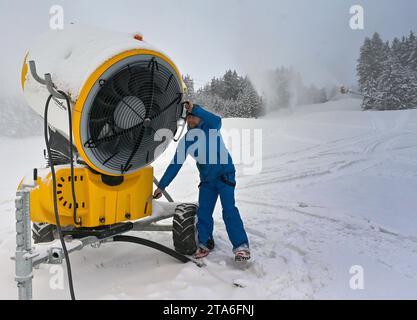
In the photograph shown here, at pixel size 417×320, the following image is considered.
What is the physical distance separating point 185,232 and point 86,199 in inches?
37.6

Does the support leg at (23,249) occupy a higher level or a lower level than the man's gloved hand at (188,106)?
lower

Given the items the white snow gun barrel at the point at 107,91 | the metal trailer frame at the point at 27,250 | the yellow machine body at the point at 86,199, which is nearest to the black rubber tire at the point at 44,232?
the metal trailer frame at the point at 27,250

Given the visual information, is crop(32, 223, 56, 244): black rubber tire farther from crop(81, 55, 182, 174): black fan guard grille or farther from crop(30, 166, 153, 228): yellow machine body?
crop(81, 55, 182, 174): black fan guard grille

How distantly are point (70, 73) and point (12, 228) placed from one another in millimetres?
2677

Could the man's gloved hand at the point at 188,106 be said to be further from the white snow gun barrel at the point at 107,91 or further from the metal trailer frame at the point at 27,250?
the metal trailer frame at the point at 27,250

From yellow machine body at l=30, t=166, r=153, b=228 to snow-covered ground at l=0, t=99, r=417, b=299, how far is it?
0.52 metres

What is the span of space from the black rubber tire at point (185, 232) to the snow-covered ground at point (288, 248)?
17 centimetres

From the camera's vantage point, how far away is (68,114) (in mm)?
2689

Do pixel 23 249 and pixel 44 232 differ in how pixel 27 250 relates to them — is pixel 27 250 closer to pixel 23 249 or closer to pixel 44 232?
pixel 23 249

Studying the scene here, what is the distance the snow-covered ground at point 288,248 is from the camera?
2.92 meters

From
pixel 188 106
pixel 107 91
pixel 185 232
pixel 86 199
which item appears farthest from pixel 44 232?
pixel 188 106

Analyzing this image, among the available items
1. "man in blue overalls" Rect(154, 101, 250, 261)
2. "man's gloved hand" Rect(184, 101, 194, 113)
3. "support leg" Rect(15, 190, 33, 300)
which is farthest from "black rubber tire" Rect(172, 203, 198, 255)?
"support leg" Rect(15, 190, 33, 300)

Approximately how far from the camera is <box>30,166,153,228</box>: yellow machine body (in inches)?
111
